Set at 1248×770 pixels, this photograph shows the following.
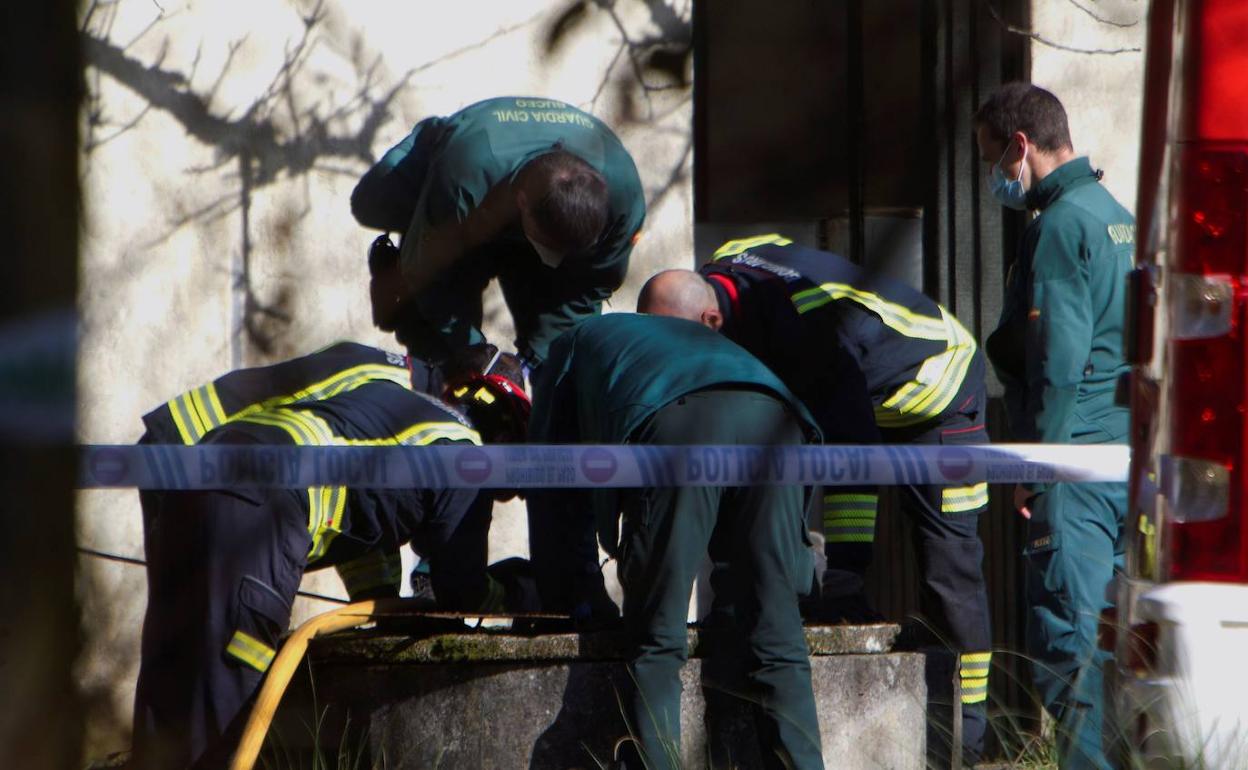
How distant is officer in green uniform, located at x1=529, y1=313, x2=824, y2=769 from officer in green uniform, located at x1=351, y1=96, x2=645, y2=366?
0.72 m

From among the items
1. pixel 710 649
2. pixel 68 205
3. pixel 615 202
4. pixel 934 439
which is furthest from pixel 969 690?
pixel 68 205

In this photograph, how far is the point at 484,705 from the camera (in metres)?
3.24

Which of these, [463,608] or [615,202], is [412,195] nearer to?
[615,202]

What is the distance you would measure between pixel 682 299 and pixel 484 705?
1.19 meters

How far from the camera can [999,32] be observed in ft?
17.8

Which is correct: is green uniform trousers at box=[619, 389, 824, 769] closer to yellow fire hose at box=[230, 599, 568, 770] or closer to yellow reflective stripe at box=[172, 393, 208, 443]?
yellow fire hose at box=[230, 599, 568, 770]

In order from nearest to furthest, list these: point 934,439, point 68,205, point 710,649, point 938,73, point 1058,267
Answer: point 68,205
point 710,649
point 1058,267
point 934,439
point 938,73

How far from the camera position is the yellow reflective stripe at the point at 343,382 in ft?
12.3

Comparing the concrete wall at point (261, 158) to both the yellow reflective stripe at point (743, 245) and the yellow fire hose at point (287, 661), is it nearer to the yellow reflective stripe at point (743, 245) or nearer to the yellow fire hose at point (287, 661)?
the yellow reflective stripe at point (743, 245)

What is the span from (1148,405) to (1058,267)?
1.62 meters

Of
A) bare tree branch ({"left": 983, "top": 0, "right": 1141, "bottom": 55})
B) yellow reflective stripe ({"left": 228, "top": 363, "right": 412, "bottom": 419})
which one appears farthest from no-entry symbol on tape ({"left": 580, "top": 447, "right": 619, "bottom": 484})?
bare tree branch ({"left": 983, "top": 0, "right": 1141, "bottom": 55})

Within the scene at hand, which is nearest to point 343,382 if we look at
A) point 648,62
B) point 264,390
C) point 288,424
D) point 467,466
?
point 264,390

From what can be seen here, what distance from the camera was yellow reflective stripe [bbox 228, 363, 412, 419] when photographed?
3.76 m

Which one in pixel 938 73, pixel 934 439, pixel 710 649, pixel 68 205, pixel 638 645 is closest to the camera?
pixel 68 205
